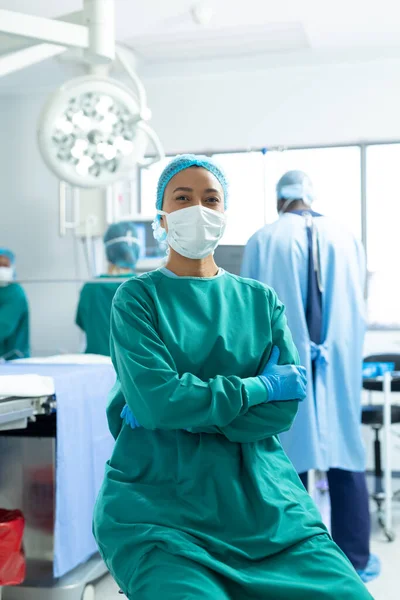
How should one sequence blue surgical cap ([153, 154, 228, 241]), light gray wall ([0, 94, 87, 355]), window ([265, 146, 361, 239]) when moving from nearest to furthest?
blue surgical cap ([153, 154, 228, 241])
window ([265, 146, 361, 239])
light gray wall ([0, 94, 87, 355])

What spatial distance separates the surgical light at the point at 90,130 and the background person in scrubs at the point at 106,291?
29.2 inches

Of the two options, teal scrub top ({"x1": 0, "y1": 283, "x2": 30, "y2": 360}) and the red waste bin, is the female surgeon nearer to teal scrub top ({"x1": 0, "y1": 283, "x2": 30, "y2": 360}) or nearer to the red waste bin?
the red waste bin

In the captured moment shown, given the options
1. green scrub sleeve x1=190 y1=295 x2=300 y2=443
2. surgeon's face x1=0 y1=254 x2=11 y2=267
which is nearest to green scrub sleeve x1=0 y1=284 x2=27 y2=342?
surgeon's face x1=0 y1=254 x2=11 y2=267

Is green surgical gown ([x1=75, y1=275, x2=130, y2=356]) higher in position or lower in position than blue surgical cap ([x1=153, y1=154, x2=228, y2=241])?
lower

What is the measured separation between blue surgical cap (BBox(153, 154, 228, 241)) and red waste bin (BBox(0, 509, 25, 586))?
1.08 metres

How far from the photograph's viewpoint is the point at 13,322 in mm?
4293

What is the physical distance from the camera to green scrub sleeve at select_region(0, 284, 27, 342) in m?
4.25

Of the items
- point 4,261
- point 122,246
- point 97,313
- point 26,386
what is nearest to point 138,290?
point 26,386

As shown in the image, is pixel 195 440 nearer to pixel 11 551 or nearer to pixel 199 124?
pixel 11 551

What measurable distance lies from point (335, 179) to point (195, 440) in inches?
164

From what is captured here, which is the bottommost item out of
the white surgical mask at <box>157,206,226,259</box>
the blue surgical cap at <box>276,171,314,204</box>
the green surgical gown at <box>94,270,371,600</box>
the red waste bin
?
the red waste bin

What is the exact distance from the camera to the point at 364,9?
4195mm

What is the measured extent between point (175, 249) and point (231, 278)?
5.4 inches

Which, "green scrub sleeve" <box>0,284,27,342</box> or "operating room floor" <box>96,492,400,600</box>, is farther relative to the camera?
"green scrub sleeve" <box>0,284,27,342</box>
